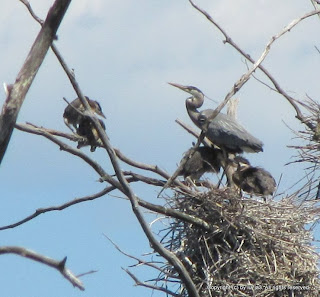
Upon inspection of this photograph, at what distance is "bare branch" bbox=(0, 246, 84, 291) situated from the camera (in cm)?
312

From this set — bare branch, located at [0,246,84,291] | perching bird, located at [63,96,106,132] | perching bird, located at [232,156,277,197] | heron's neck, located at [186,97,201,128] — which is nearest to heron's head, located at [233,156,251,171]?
perching bird, located at [232,156,277,197]

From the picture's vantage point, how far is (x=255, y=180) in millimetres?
8312

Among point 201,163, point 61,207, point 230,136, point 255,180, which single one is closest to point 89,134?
point 201,163

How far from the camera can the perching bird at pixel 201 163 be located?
8.44 m

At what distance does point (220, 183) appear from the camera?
324 inches

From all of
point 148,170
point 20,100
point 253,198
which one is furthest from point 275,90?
point 20,100

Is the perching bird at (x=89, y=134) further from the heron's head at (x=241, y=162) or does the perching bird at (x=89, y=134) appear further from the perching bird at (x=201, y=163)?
the heron's head at (x=241, y=162)

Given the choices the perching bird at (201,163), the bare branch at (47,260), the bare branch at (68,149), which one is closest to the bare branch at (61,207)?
the bare branch at (68,149)

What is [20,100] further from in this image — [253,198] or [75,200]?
[253,198]

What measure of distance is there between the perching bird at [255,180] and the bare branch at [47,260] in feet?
16.4

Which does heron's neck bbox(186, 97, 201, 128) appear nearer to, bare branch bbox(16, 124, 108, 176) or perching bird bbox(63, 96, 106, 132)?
perching bird bbox(63, 96, 106, 132)

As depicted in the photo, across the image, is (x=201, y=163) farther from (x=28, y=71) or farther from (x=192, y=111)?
(x=28, y=71)

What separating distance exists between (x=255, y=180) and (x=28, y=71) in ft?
15.5

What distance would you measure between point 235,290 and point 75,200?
163cm
